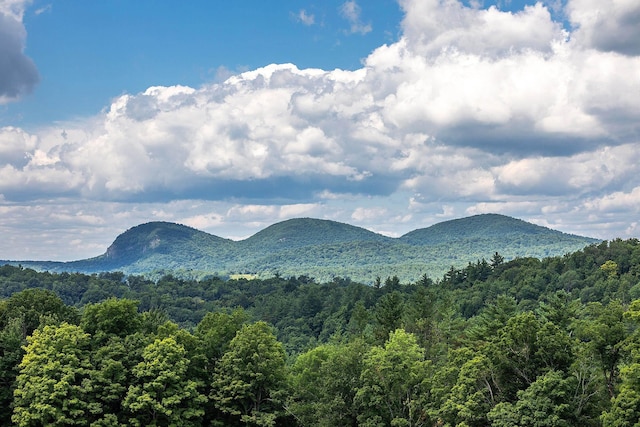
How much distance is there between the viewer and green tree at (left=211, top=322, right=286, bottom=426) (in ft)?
196

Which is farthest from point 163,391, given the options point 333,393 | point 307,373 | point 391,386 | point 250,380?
point 391,386

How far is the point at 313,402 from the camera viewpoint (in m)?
60.0

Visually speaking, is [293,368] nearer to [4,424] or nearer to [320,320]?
[4,424]

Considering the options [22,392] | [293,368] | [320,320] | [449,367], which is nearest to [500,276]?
[320,320]

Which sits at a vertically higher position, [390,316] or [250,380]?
[390,316]

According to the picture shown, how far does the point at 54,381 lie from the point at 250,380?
17030mm

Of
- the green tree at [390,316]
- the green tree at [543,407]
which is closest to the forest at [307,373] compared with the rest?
the green tree at [543,407]

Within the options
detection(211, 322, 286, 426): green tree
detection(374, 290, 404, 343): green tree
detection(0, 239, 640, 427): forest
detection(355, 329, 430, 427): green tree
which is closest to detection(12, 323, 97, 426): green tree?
detection(0, 239, 640, 427): forest

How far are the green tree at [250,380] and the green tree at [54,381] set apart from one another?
38.1 ft

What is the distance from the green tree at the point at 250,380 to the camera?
5969 centimetres

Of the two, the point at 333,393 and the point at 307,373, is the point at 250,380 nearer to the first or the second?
the point at 307,373

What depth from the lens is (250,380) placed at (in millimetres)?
61188

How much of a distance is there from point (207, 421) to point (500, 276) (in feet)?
471

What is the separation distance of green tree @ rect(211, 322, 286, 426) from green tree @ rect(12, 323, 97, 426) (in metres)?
11.6
